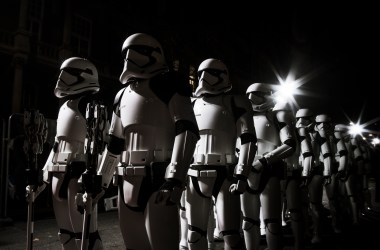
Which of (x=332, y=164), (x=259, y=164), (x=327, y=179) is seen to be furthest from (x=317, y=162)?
(x=259, y=164)

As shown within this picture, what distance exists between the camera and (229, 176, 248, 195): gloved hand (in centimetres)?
356

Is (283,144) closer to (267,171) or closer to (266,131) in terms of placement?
(266,131)

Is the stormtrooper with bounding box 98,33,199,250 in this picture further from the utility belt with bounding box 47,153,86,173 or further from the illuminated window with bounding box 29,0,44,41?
the illuminated window with bounding box 29,0,44,41

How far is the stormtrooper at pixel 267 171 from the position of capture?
14.1 feet

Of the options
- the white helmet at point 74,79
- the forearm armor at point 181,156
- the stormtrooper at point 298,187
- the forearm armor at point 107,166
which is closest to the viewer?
the forearm armor at point 181,156

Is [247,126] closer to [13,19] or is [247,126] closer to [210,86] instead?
[210,86]

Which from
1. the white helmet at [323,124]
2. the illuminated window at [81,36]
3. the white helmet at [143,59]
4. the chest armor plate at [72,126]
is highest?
the illuminated window at [81,36]

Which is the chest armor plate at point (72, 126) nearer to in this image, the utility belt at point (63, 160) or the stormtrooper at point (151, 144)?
the utility belt at point (63, 160)

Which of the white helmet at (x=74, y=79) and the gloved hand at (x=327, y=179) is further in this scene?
the gloved hand at (x=327, y=179)

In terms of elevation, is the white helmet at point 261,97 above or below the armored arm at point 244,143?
above

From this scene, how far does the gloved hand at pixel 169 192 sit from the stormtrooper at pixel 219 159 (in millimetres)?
1288

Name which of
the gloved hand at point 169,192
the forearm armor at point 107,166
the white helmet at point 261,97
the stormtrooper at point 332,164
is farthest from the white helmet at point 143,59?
the stormtrooper at point 332,164

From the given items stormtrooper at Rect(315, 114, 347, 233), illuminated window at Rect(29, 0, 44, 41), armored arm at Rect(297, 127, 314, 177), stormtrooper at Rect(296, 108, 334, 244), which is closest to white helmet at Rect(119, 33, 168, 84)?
armored arm at Rect(297, 127, 314, 177)

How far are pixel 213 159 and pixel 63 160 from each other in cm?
167
